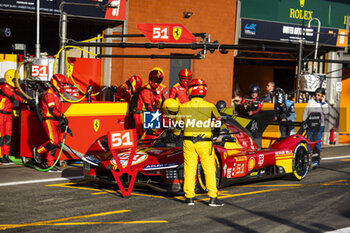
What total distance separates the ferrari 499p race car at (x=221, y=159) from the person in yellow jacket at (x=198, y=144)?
0.32 m

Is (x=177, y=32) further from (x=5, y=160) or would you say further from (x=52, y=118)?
(x=5, y=160)

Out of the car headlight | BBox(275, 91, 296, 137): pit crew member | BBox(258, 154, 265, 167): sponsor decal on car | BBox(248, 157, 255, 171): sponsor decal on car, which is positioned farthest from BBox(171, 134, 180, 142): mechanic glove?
BBox(275, 91, 296, 137): pit crew member

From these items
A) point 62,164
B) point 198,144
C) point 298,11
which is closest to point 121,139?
point 198,144

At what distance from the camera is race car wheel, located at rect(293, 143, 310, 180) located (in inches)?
439

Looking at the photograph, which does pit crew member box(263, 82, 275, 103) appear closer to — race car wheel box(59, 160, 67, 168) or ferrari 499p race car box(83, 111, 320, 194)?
ferrari 499p race car box(83, 111, 320, 194)

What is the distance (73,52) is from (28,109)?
546 cm

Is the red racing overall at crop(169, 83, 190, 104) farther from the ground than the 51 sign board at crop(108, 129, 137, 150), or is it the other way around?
the red racing overall at crop(169, 83, 190, 104)

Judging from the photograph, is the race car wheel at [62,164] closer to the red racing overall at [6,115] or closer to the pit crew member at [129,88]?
the red racing overall at [6,115]

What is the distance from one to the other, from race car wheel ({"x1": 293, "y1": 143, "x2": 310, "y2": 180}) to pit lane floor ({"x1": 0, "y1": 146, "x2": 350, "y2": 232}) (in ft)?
0.87

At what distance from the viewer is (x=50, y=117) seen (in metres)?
11.7

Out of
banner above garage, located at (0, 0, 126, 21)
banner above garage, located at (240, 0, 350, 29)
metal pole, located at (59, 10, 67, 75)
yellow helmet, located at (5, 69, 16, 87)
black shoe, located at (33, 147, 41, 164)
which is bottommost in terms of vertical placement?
black shoe, located at (33, 147, 41, 164)

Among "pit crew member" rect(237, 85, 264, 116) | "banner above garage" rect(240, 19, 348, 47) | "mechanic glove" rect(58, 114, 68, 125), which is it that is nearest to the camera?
"mechanic glove" rect(58, 114, 68, 125)

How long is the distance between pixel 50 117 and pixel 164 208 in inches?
174

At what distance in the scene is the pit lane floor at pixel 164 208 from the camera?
723 cm
